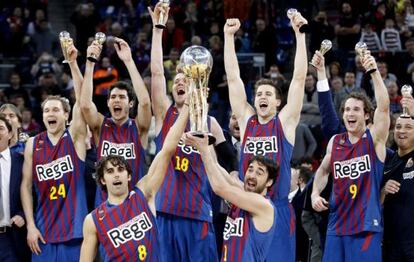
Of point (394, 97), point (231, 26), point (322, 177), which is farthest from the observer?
point (394, 97)

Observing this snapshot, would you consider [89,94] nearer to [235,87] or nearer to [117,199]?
[235,87]

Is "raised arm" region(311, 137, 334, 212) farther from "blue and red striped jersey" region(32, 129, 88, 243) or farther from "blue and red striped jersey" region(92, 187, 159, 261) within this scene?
"blue and red striped jersey" region(32, 129, 88, 243)

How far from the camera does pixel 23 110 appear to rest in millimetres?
16359

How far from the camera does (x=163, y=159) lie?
9062 millimetres

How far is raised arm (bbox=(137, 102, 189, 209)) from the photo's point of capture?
8.94 metres

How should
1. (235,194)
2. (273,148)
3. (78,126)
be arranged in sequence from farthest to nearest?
1. (78,126)
2. (273,148)
3. (235,194)

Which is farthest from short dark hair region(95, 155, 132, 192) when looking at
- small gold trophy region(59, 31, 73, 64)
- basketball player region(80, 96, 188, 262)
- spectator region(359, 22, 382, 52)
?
spectator region(359, 22, 382, 52)

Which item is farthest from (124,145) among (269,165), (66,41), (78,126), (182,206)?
(269,165)

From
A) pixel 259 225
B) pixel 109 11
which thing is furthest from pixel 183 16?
pixel 259 225

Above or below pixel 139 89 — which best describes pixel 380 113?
below

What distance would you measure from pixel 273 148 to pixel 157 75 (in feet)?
4.34

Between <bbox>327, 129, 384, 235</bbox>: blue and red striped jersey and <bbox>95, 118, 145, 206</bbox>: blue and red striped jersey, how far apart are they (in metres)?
1.93

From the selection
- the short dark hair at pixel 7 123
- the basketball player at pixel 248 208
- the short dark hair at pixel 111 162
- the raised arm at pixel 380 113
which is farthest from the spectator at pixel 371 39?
the short dark hair at pixel 111 162

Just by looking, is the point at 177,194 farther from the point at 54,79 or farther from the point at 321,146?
the point at 54,79
